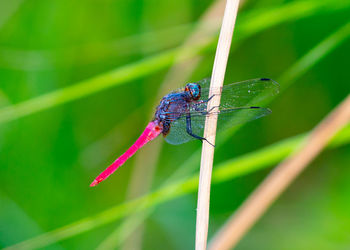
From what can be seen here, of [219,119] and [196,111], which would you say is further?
[196,111]

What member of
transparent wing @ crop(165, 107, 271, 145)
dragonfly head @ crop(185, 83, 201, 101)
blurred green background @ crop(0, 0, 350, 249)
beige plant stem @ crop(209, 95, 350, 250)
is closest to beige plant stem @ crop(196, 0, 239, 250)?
beige plant stem @ crop(209, 95, 350, 250)

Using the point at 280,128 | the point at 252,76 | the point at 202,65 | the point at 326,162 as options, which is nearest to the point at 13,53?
the point at 202,65

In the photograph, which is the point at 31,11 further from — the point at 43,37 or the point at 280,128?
the point at 280,128

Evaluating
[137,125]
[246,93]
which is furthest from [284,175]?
[137,125]

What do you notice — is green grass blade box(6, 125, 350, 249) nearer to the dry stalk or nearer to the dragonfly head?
the dry stalk

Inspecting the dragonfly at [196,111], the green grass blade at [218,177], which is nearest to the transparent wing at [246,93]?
the dragonfly at [196,111]

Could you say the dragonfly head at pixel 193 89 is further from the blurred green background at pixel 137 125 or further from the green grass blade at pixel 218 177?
the green grass blade at pixel 218 177

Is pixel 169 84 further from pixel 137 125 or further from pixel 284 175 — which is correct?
pixel 284 175
